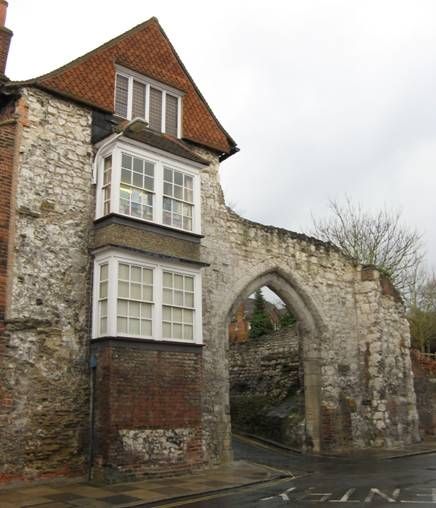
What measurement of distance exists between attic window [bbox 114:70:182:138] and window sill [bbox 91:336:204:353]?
5.63m

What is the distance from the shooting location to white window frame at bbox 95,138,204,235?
13.2m

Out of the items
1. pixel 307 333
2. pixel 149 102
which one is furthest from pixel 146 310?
pixel 307 333

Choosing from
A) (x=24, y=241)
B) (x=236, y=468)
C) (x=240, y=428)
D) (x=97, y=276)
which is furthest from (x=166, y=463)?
(x=240, y=428)

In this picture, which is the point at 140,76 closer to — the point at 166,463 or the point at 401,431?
the point at 166,463

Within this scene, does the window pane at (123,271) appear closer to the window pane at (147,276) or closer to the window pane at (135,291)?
the window pane at (135,291)

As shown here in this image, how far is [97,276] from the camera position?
43.0 ft

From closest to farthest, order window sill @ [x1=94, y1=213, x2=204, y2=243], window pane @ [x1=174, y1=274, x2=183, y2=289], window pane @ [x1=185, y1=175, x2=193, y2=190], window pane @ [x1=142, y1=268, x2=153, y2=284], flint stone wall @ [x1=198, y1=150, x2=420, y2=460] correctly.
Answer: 1. window sill @ [x1=94, y1=213, x2=204, y2=243]
2. window pane @ [x1=142, y1=268, x2=153, y2=284]
3. window pane @ [x1=174, y1=274, x2=183, y2=289]
4. window pane @ [x1=185, y1=175, x2=193, y2=190]
5. flint stone wall @ [x1=198, y1=150, x2=420, y2=460]

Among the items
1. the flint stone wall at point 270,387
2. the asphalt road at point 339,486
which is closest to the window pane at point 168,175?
the asphalt road at point 339,486

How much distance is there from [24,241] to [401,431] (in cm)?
1341

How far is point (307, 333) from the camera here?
60.8 feet

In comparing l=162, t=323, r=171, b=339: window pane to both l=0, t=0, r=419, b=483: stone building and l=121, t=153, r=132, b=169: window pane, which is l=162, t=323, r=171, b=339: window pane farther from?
l=121, t=153, r=132, b=169: window pane

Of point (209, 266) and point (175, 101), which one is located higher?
point (175, 101)

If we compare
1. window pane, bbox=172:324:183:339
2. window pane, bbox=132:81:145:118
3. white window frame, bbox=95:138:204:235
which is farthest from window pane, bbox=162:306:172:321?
window pane, bbox=132:81:145:118

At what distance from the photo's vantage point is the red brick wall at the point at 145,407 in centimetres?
1203
